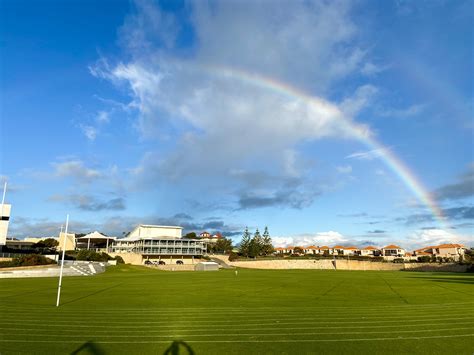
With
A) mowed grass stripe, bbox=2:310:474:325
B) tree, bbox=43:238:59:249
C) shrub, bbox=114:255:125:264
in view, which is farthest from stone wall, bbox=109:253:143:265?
mowed grass stripe, bbox=2:310:474:325

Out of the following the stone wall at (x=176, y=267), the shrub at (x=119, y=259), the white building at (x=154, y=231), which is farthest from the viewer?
the white building at (x=154, y=231)

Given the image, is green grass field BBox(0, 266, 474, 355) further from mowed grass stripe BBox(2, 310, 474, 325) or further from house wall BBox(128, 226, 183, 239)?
house wall BBox(128, 226, 183, 239)

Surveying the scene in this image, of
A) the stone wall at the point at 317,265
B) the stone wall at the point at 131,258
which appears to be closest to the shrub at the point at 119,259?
the stone wall at the point at 131,258

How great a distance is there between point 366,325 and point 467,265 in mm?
89270

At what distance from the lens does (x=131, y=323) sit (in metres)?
15.1

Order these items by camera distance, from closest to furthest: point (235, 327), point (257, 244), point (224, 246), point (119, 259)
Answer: point (235, 327) < point (119, 259) < point (257, 244) < point (224, 246)

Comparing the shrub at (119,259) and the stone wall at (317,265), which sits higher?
the shrub at (119,259)

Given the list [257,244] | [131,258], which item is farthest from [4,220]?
[257,244]

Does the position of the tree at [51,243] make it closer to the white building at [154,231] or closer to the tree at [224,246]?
the white building at [154,231]

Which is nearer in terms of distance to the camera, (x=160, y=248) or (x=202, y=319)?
(x=202, y=319)

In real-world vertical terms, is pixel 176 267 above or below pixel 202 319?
above

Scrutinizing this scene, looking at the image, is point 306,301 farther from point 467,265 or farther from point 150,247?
point 150,247

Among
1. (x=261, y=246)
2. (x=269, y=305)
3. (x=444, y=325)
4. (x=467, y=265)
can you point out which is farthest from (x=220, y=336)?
(x=261, y=246)

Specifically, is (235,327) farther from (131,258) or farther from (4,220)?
(131,258)
